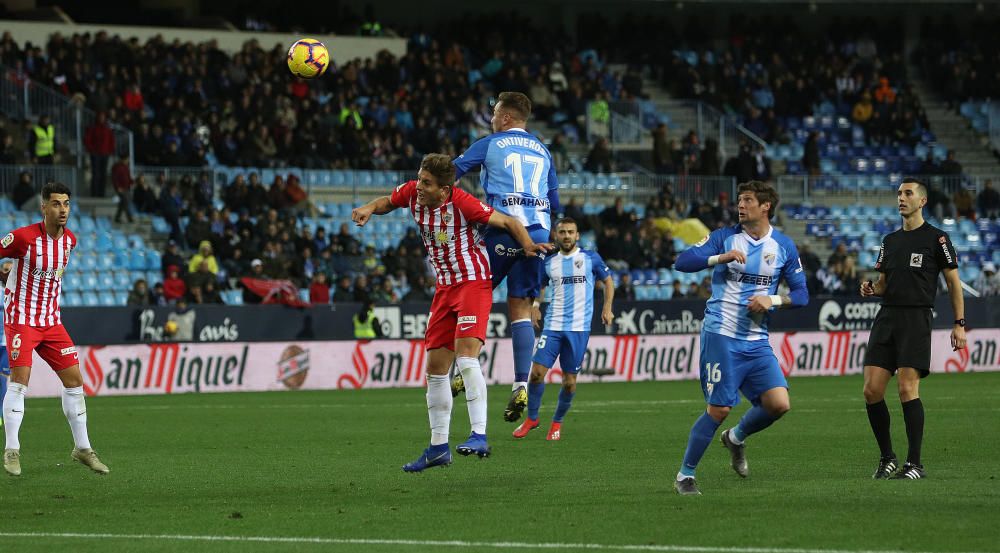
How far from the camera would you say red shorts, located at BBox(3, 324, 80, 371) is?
12.4 meters

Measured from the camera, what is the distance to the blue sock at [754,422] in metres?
11.0

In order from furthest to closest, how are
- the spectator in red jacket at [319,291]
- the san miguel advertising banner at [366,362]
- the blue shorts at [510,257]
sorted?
the spectator in red jacket at [319,291], the san miguel advertising banner at [366,362], the blue shorts at [510,257]

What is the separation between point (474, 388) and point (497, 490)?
33.4 inches

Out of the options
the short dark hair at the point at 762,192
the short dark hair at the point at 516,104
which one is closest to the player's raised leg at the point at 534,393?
the short dark hair at the point at 516,104

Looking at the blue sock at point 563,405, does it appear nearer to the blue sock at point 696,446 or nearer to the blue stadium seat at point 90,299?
the blue sock at point 696,446

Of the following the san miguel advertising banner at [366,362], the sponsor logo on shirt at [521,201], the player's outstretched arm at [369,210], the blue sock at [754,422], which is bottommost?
the san miguel advertising banner at [366,362]

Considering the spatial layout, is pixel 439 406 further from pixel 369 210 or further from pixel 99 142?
pixel 99 142

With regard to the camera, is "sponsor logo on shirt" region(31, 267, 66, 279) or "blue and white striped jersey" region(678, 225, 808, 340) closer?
"blue and white striped jersey" region(678, 225, 808, 340)

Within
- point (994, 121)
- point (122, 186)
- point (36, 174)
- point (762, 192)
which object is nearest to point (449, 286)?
point (762, 192)

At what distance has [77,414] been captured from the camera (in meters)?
12.4

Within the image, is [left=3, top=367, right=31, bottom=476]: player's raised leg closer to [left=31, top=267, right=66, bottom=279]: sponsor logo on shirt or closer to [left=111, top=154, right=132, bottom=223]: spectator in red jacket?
[left=31, top=267, right=66, bottom=279]: sponsor logo on shirt

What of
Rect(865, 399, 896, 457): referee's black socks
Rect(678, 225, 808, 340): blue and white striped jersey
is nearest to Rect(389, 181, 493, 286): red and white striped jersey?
Rect(678, 225, 808, 340): blue and white striped jersey

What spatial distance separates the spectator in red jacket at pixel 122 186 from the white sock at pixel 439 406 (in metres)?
19.8

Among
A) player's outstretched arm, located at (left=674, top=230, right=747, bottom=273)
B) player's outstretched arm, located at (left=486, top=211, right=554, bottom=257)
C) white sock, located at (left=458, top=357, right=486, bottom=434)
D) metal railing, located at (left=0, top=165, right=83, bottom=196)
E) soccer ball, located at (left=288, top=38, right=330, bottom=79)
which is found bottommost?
white sock, located at (left=458, top=357, right=486, bottom=434)
